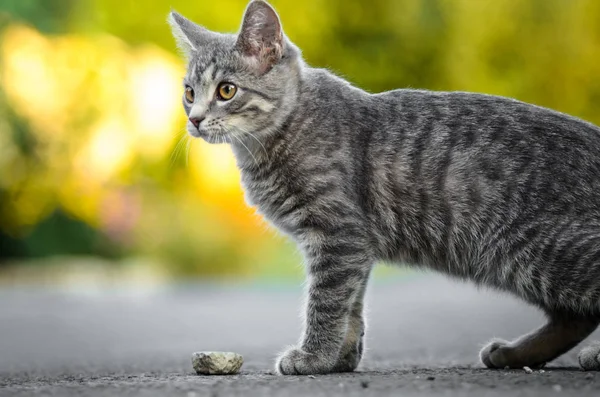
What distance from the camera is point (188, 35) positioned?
12.2ft

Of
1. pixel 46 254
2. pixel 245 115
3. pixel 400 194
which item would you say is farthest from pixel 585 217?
pixel 46 254

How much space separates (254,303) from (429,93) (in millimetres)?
5142

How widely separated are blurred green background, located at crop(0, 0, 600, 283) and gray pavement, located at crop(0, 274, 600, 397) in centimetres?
221

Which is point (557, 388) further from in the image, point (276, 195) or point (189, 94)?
point (189, 94)

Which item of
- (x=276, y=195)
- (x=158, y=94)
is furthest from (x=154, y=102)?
(x=276, y=195)

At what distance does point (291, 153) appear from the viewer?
333cm

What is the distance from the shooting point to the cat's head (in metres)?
3.38

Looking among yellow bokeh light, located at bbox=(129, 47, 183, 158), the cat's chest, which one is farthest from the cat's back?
yellow bokeh light, located at bbox=(129, 47, 183, 158)

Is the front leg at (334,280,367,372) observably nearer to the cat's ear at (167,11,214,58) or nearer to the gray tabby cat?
the gray tabby cat

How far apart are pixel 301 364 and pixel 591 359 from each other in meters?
1.06

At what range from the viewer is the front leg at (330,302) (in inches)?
122

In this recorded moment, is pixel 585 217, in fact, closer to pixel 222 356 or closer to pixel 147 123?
pixel 222 356

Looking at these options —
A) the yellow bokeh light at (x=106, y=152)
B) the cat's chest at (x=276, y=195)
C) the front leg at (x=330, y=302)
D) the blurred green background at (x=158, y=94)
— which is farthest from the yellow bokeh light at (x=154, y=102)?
the front leg at (x=330, y=302)

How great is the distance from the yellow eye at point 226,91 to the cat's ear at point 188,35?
321 mm
